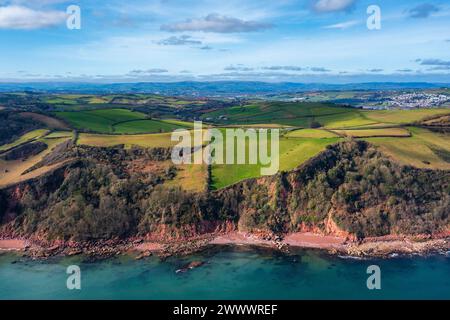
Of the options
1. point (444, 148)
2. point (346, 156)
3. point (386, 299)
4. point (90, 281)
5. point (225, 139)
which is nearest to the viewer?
point (386, 299)

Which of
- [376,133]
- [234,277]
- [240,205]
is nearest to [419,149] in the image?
[376,133]

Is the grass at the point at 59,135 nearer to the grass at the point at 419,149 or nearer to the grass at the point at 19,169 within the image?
the grass at the point at 19,169

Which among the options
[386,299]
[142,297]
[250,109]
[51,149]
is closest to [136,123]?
[51,149]

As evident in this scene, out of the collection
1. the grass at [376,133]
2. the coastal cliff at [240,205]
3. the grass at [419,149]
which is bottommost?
the coastal cliff at [240,205]

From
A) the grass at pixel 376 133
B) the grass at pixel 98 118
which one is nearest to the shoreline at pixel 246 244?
the grass at pixel 376 133

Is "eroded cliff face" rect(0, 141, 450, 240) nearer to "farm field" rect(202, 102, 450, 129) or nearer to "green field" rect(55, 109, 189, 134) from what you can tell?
"green field" rect(55, 109, 189, 134)

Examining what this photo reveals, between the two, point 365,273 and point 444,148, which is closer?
point 365,273

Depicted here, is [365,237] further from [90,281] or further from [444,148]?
[90,281]

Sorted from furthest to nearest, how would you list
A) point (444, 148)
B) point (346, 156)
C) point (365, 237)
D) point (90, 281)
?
point (444, 148) < point (346, 156) < point (365, 237) < point (90, 281)

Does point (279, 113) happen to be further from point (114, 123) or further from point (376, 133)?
point (114, 123)
